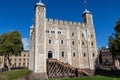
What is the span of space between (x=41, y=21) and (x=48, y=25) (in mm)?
3432

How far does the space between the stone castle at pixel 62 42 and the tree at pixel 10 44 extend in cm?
785

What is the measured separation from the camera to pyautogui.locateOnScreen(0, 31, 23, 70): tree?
1796 inches

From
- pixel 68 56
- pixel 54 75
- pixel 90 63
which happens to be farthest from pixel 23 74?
pixel 90 63

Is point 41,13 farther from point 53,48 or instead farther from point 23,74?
point 23,74

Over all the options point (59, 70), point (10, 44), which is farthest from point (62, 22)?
point (10, 44)

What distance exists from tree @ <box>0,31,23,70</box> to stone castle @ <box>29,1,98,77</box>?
7851 millimetres

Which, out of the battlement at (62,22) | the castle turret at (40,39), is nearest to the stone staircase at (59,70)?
the castle turret at (40,39)

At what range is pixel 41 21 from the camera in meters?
36.0

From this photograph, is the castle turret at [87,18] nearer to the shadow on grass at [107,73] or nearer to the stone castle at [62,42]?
the stone castle at [62,42]

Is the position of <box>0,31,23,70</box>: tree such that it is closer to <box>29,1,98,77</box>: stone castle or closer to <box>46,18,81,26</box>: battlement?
<box>29,1,98,77</box>: stone castle

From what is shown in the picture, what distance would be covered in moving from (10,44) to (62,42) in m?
16.1

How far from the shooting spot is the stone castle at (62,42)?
3464cm

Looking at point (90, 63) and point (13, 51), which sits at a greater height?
point (13, 51)

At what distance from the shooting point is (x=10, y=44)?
149 feet
